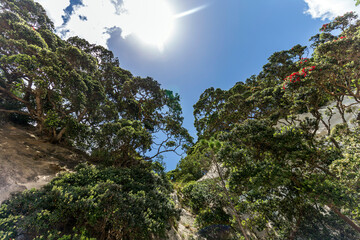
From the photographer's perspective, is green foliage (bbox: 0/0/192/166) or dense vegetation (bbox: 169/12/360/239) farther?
green foliage (bbox: 0/0/192/166)

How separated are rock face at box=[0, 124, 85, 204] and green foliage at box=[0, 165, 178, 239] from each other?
2.23 metres

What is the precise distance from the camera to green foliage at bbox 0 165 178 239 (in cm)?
403

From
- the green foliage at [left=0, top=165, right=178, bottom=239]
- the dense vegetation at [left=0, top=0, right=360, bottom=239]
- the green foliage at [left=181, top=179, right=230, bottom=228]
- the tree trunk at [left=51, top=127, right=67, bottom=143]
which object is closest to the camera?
the green foliage at [left=0, top=165, right=178, bottom=239]

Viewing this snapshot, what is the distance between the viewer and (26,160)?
28.1 feet

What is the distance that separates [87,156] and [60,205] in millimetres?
10188

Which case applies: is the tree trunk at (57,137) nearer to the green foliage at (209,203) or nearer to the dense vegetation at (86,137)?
the dense vegetation at (86,137)

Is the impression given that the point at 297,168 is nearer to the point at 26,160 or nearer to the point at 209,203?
the point at 209,203

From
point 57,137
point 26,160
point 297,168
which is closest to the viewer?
point 297,168

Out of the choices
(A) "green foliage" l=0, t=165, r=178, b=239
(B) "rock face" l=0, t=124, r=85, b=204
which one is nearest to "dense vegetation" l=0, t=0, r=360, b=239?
(A) "green foliage" l=0, t=165, r=178, b=239

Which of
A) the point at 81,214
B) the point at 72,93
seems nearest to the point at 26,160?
the point at 72,93

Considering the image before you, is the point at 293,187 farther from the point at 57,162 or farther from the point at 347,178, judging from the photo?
the point at 57,162

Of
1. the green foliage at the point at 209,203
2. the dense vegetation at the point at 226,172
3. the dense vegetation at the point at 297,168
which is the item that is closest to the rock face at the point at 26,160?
the dense vegetation at the point at 226,172

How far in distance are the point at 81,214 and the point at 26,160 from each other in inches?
284

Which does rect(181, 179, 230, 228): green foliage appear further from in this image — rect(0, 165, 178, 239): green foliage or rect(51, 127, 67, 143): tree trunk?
rect(51, 127, 67, 143): tree trunk
